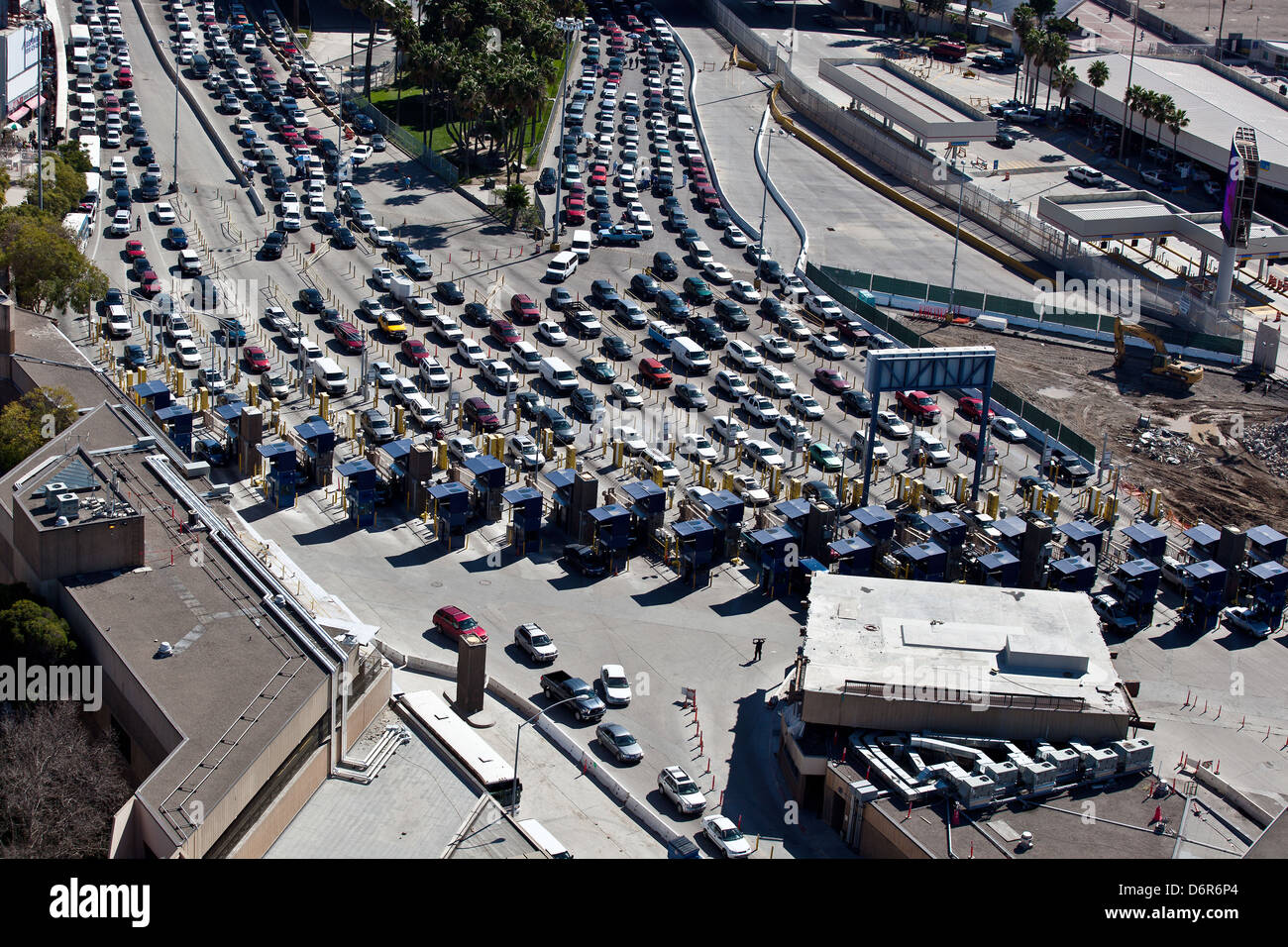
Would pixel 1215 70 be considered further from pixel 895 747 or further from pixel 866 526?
pixel 895 747

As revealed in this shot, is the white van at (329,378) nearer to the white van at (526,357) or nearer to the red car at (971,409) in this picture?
the white van at (526,357)

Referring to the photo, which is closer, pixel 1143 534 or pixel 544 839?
pixel 544 839

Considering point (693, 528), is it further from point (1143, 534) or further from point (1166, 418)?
point (1166, 418)

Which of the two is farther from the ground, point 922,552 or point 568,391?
point 568,391

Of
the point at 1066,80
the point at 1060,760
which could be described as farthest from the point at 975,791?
the point at 1066,80

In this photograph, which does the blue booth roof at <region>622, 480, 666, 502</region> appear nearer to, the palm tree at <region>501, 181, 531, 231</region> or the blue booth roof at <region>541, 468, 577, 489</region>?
the blue booth roof at <region>541, 468, 577, 489</region>
